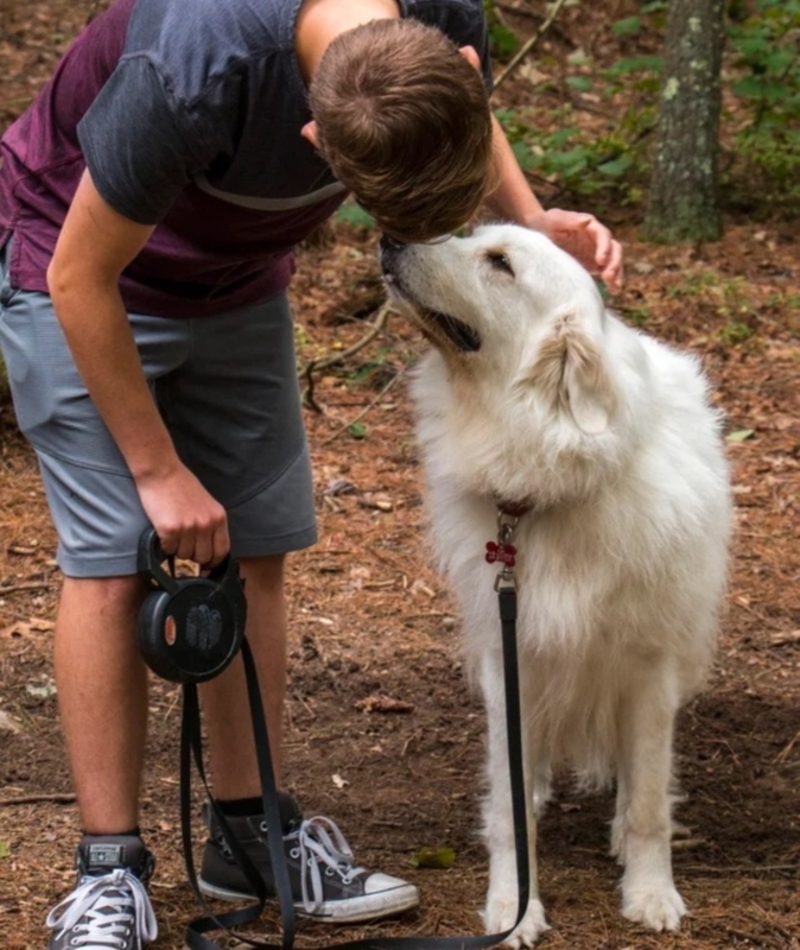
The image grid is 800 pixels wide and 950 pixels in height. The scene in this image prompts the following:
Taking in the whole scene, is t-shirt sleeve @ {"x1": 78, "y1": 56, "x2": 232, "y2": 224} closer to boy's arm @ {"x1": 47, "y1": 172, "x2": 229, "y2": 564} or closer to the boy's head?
boy's arm @ {"x1": 47, "y1": 172, "x2": 229, "y2": 564}

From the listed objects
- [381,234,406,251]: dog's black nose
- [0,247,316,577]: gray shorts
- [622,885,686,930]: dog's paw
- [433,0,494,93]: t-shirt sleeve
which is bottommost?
[622,885,686,930]: dog's paw

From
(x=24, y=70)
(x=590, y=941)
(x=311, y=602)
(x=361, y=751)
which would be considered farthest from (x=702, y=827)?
(x=24, y=70)

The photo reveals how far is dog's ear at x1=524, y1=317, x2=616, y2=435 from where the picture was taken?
8.87 ft

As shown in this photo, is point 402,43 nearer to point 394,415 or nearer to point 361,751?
point 361,751

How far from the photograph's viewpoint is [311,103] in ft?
6.63

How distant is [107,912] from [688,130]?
5674 mm

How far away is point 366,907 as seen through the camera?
9.54 feet

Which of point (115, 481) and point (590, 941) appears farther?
point (590, 941)

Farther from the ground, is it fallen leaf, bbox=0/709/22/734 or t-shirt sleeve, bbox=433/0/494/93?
t-shirt sleeve, bbox=433/0/494/93

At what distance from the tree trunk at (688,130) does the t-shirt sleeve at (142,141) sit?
5390 millimetres

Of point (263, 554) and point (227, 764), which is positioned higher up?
point (263, 554)

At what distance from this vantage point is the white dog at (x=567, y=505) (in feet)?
9.06

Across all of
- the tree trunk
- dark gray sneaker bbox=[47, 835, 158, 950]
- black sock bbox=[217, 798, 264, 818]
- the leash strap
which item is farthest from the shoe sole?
the tree trunk

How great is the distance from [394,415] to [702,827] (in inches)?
117
